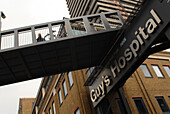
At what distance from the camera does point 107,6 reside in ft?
199

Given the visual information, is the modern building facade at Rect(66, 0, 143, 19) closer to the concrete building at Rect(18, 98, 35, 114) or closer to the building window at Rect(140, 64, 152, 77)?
the building window at Rect(140, 64, 152, 77)

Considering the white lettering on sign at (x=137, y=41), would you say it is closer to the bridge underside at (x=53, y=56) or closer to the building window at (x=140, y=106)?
the bridge underside at (x=53, y=56)

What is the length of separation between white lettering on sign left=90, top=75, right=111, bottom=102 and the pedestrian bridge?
183cm

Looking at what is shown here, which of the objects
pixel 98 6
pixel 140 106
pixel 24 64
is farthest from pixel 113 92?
pixel 98 6

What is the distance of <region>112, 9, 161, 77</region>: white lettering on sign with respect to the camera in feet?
27.0

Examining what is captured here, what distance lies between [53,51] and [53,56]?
0.52 metres

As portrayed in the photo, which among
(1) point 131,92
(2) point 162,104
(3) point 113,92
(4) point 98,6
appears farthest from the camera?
(4) point 98,6

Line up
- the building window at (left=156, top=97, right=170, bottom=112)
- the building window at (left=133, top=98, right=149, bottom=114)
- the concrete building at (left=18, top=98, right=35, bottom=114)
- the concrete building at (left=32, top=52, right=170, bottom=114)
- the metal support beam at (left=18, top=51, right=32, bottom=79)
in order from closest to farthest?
the metal support beam at (left=18, top=51, right=32, bottom=79) → the concrete building at (left=32, top=52, right=170, bottom=114) → the building window at (left=133, top=98, right=149, bottom=114) → the building window at (left=156, top=97, right=170, bottom=112) → the concrete building at (left=18, top=98, right=35, bottom=114)

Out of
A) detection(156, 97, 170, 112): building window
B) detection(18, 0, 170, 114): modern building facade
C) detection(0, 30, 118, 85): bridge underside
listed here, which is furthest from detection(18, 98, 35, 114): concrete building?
detection(156, 97, 170, 112): building window

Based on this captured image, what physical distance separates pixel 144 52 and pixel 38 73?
775cm

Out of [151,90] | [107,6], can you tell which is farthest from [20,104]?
[151,90]

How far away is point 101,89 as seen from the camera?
13.0 meters

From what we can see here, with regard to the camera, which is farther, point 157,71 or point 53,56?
point 157,71

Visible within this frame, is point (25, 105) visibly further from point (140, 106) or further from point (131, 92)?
point (140, 106)
